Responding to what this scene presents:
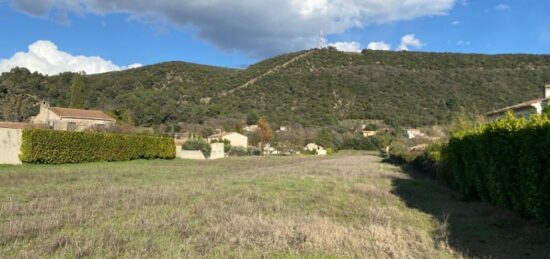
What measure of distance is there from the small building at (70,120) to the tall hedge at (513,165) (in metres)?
45.3

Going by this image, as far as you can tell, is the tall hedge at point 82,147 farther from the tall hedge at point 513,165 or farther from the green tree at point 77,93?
the green tree at point 77,93

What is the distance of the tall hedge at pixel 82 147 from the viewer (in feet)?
87.2

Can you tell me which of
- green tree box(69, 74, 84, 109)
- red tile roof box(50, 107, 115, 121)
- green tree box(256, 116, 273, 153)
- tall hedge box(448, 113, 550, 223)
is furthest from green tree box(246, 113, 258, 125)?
tall hedge box(448, 113, 550, 223)

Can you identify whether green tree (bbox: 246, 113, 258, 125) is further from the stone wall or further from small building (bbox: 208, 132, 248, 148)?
the stone wall

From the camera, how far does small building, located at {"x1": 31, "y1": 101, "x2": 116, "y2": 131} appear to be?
175ft

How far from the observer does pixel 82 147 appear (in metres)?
30.6

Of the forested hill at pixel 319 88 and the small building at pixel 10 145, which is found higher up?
the forested hill at pixel 319 88

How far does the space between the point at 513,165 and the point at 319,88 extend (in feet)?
290

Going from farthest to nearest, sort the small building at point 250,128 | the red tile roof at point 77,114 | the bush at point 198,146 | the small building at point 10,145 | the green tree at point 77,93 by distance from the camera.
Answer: the small building at point 250,128 → the green tree at point 77,93 → the red tile roof at point 77,114 → the bush at point 198,146 → the small building at point 10,145

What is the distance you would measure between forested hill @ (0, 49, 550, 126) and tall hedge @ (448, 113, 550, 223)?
64.5m

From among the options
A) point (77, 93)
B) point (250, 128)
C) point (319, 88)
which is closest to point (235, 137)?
point (250, 128)

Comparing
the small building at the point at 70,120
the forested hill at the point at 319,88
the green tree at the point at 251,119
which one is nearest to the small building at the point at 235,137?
the green tree at the point at 251,119

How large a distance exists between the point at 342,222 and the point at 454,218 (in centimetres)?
345

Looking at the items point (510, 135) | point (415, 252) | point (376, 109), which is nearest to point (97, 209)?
point (415, 252)
